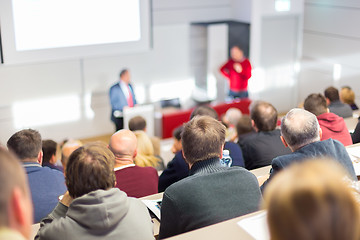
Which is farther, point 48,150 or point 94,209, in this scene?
point 48,150

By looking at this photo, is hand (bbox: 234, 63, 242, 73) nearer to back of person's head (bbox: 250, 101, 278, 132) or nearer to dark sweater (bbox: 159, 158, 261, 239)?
back of person's head (bbox: 250, 101, 278, 132)

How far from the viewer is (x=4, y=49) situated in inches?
249

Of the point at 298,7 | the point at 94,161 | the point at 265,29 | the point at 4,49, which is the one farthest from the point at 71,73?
the point at 94,161

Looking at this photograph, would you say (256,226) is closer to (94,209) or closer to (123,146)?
(94,209)

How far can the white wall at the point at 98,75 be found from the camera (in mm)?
6961

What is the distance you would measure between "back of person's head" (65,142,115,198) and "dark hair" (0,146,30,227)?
3.18ft

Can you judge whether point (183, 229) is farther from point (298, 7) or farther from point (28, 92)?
point (298, 7)

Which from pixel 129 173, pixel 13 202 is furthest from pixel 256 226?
pixel 129 173

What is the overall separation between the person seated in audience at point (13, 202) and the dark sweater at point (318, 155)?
1.75m

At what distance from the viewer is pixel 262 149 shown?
3707 mm

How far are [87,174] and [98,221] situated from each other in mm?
255

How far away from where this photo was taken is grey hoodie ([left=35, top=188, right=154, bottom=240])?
1.91 meters

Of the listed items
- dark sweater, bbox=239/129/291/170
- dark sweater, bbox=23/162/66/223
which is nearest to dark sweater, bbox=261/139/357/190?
dark sweater, bbox=239/129/291/170

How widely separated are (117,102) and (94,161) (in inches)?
191
